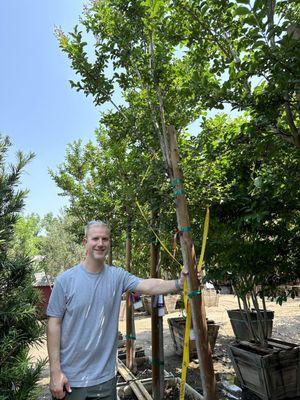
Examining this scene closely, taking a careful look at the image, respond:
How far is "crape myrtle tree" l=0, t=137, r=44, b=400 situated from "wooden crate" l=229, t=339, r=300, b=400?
3138 mm

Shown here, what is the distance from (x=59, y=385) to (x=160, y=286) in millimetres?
943

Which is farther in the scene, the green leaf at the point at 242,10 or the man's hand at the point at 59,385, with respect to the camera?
the man's hand at the point at 59,385

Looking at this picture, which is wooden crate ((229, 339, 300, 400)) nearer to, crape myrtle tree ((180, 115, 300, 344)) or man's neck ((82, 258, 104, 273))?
crape myrtle tree ((180, 115, 300, 344))

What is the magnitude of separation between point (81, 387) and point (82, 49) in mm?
3295

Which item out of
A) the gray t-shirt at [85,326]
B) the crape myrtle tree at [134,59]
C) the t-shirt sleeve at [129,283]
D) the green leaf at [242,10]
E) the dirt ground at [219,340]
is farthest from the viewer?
the dirt ground at [219,340]

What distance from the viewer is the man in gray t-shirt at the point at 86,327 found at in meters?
2.44

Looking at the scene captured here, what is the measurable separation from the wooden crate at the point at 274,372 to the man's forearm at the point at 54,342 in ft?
10.1

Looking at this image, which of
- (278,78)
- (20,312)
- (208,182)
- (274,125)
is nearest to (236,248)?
(208,182)

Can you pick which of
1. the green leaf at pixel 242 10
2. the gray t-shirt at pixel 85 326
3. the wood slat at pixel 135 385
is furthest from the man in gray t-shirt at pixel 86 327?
the wood slat at pixel 135 385

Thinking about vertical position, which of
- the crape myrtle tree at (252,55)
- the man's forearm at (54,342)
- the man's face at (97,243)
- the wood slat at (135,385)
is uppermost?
the crape myrtle tree at (252,55)

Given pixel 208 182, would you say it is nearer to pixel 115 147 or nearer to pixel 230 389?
pixel 115 147

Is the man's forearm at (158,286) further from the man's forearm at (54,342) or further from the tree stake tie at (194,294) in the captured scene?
the man's forearm at (54,342)

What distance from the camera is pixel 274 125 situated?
278cm

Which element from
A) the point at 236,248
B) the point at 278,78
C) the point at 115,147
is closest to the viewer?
the point at 278,78
